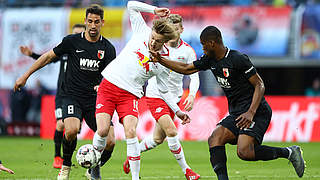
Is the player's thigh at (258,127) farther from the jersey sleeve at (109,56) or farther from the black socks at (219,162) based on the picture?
the jersey sleeve at (109,56)

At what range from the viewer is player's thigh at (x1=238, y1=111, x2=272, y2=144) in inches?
312

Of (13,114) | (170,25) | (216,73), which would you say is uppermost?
(170,25)

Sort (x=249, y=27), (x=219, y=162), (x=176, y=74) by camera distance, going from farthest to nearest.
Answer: (x=249, y=27) → (x=176, y=74) → (x=219, y=162)

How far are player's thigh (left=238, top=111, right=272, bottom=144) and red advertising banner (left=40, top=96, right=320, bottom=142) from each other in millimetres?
9785

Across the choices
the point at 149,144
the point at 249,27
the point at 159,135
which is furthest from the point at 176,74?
the point at 249,27

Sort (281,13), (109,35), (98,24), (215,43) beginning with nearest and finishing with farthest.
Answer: (215,43)
(98,24)
(281,13)
(109,35)

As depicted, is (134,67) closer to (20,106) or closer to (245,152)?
(245,152)

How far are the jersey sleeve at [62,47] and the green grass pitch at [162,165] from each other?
1987 mm

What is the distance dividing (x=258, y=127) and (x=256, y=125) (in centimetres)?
4

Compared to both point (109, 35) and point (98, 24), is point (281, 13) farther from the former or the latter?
point (98, 24)

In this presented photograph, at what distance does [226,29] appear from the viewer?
2209 centimetres

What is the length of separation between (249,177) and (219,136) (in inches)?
74.6

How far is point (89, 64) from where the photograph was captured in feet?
30.6

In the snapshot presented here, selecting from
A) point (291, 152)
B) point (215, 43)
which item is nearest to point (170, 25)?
point (215, 43)
